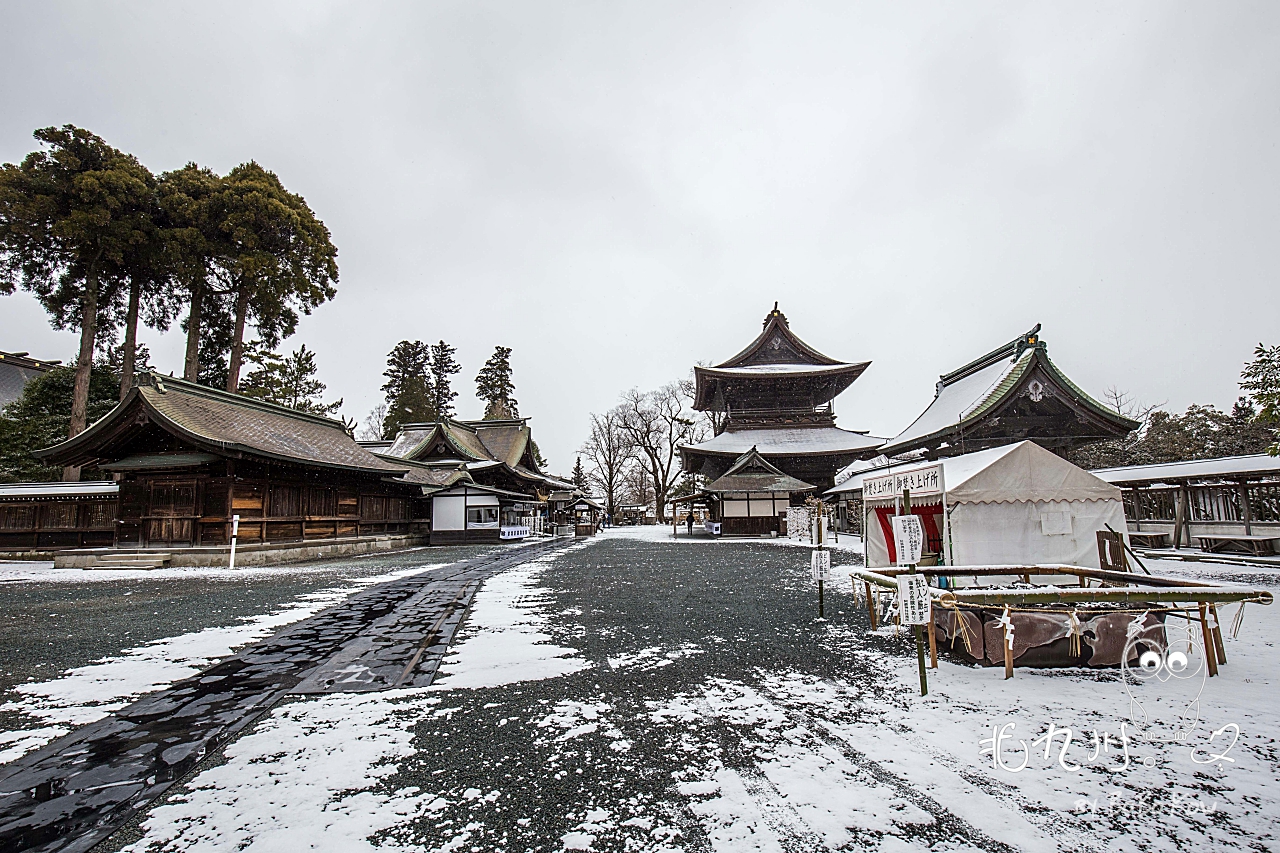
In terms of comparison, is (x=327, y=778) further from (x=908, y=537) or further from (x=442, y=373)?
(x=442, y=373)

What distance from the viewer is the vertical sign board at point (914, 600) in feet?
15.6

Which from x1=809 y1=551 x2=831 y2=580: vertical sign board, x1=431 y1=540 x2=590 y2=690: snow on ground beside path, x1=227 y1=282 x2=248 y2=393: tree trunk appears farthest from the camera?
x1=227 y1=282 x2=248 y2=393: tree trunk

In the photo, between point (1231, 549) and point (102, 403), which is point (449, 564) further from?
point (1231, 549)

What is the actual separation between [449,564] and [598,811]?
47.8 feet

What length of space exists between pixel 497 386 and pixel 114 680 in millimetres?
52281

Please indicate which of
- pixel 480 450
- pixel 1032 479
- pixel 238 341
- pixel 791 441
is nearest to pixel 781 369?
pixel 791 441

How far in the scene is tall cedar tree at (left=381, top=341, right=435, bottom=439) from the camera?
47438mm

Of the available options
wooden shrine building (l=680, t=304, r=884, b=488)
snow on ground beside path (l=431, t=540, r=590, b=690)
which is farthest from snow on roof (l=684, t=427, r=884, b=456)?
snow on ground beside path (l=431, t=540, r=590, b=690)

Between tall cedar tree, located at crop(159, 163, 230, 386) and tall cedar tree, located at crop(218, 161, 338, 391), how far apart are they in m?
0.48

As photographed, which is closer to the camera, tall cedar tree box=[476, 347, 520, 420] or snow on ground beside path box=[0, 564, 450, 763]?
snow on ground beside path box=[0, 564, 450, 763]

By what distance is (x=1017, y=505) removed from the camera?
907 cm

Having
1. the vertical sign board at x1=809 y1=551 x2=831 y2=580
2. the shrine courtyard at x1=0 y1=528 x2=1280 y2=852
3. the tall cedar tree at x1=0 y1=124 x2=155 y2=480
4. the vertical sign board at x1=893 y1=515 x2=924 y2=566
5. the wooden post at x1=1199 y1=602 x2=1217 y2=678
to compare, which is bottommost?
the shrine courtyard at x1=0 y1=528 x2=1280 y2=852

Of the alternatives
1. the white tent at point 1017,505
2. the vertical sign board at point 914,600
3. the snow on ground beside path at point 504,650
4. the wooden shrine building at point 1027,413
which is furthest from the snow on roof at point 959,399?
the snow on ground beside path at point 504,650

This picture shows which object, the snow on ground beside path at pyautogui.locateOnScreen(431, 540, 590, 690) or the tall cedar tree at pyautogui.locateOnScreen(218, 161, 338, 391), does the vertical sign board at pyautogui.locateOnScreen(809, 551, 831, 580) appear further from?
the tall cedar tree at pyautogui.locateOnScreen(218, 161, 338, 391)
